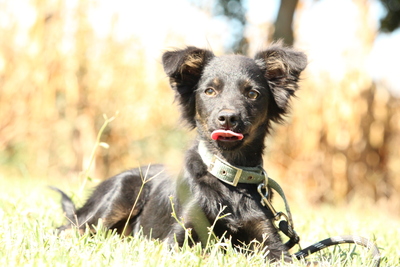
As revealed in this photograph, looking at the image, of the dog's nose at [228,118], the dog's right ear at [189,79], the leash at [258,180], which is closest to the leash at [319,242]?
the leash at [258,180]

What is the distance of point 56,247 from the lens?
2.69 metres

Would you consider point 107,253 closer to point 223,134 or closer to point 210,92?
point 223,134

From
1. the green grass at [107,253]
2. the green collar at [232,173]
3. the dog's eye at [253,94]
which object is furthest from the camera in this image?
the dog's eye at [253,94]

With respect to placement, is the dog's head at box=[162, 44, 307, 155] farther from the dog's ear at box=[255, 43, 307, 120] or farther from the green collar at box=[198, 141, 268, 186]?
the green collar at box=[198, 141, 268, 186]

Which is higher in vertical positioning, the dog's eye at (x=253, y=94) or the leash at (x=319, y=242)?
the dog's eye at (x=253, y=94)

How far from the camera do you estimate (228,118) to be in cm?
331

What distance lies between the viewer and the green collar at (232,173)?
3422 mm

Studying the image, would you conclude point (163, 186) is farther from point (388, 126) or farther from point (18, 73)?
point (388, 126)

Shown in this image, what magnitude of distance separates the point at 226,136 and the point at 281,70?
3.07 ft

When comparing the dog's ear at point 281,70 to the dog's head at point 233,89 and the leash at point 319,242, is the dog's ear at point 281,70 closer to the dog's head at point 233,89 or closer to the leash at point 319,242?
the dog's head at point 233,89

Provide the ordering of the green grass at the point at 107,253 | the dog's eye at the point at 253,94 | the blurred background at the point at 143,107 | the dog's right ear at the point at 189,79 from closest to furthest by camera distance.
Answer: the green grass at the point at 107,253
the dog's eye at the point at 253,94
the dog's right ear at the point at 189,79
the blurred background at the point at 143,107

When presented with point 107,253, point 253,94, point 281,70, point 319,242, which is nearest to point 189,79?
point 253,94

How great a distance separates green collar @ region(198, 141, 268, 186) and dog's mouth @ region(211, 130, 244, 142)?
155mm

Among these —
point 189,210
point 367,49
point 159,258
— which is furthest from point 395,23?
point 159,258
